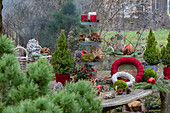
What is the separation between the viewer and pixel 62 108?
20.3 inches

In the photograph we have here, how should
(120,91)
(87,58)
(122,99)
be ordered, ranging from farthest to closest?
(87,58) → (120,91) → (122,99)

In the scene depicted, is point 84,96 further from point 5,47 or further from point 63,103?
point 5,47

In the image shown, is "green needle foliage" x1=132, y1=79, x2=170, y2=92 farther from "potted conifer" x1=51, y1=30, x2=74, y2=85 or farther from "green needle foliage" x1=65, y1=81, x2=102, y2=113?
"green needle foliage" x1=65, y1=81, x2=102, y2=113

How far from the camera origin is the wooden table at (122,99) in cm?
228

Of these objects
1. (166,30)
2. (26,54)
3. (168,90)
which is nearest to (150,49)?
(168,90)

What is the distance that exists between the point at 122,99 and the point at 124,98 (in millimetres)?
43

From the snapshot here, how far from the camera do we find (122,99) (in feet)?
7.89

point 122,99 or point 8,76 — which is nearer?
point 8,76

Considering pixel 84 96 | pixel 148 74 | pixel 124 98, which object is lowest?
pixel 124 98

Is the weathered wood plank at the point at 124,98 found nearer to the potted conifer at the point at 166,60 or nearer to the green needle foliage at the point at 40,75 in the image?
the potted conifer at the point at 166,60

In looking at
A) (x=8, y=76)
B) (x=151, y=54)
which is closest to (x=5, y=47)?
(x=8, y=76)

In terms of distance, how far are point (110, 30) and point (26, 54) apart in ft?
11.0

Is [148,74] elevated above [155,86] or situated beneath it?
elevated above

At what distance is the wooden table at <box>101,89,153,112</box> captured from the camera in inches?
89.6
